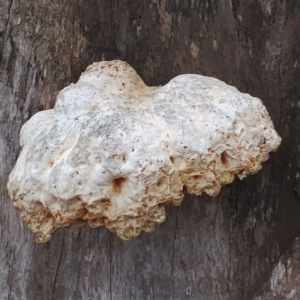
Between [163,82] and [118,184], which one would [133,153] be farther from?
[163,82]

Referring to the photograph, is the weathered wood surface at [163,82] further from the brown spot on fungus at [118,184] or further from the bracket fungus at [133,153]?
the brown spot on fungus at [118,184]

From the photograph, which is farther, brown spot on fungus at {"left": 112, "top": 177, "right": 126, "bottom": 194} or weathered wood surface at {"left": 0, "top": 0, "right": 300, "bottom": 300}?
weathered wood surface at {"left": 0, "top": 0, "right": 300, "bottom": 300}

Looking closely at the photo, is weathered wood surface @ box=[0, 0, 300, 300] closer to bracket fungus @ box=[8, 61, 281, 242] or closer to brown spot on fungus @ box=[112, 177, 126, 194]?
bracket fungus @ box=[8, 61, 281, 242]

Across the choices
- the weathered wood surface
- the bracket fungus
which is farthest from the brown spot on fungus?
the weathered wood surface

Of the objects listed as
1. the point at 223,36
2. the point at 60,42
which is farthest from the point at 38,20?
the point at 223,36

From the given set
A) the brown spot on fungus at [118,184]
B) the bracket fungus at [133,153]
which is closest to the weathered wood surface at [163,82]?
the bracket fungus at [133,153]

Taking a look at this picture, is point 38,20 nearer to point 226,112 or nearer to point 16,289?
point 226,112
